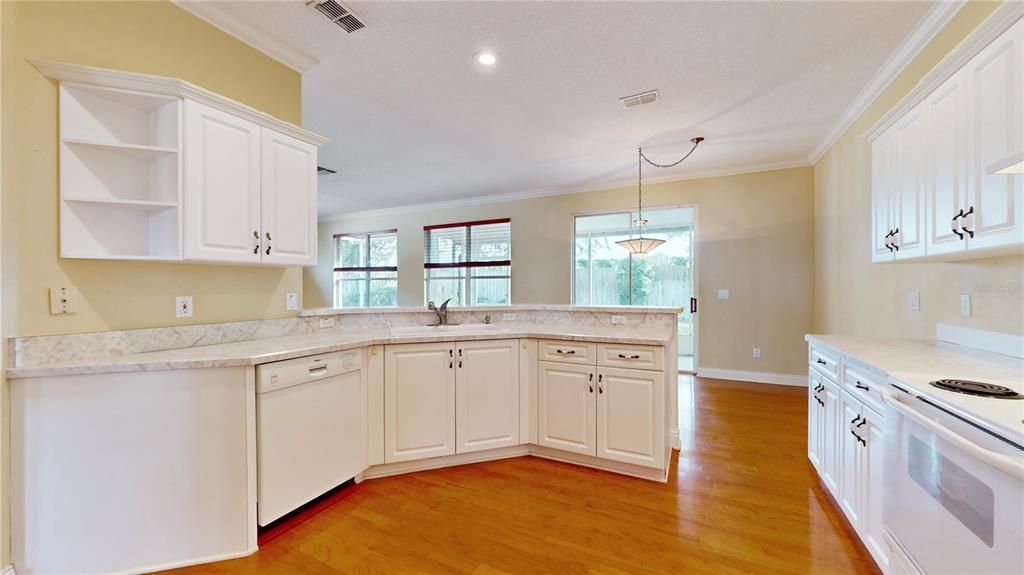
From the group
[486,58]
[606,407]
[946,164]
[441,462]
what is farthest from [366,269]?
[946,164]

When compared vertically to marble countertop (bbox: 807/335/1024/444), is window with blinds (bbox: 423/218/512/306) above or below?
above

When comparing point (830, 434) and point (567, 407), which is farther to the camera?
point (567, 407)

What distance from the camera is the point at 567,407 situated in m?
2.58

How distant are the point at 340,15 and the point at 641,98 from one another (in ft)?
7.21

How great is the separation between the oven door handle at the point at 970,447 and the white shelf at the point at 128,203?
3.01m

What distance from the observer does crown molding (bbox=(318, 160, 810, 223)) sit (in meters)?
4.81

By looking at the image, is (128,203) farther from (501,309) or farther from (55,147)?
(501,309)

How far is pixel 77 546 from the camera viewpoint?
155 centimetres

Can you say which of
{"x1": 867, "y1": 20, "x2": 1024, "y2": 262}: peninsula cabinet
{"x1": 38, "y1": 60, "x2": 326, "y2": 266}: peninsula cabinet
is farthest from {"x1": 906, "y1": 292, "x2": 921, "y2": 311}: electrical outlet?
{"x1": 38, "y1": 60, "x2": 326, "y2": 266}: peninsula cabinet

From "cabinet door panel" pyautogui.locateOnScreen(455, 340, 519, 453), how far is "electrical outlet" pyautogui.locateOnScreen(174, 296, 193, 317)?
1490mm

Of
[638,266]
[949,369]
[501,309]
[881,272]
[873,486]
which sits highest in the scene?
[638,266]

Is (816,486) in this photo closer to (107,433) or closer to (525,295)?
(107,433)

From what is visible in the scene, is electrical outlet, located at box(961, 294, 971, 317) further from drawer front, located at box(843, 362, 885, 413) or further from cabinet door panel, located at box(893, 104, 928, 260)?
drawer front, located at box(843, 362, 885, 413)

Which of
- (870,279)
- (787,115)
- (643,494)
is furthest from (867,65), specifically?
(643,494)
